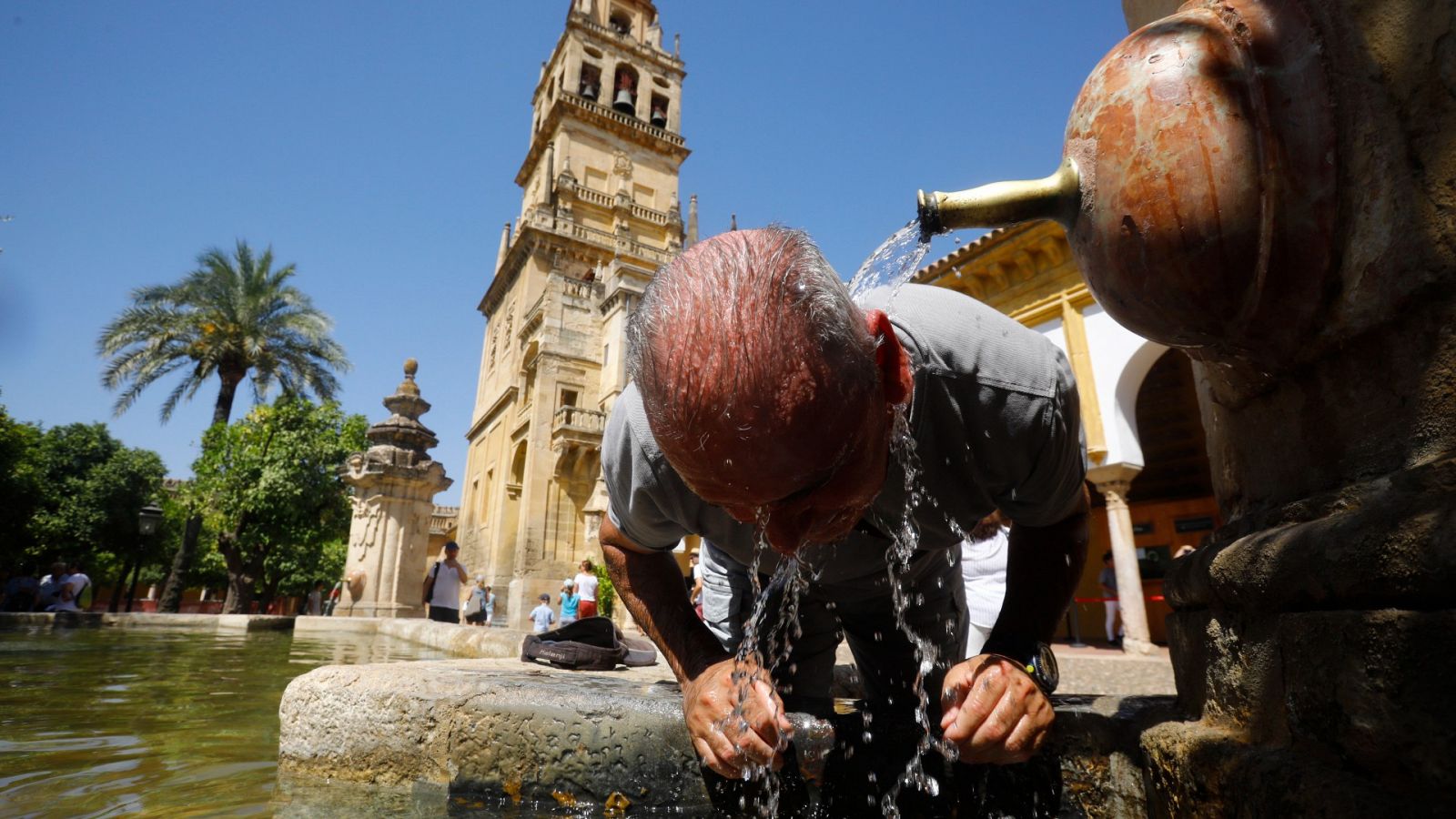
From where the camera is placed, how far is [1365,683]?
32.9 inches

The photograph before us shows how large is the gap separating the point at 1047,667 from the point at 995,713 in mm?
380

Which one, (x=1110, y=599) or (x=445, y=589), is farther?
(x=1110, y=599)

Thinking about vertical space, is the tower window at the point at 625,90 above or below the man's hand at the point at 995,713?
above

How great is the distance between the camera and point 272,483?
22.2 m

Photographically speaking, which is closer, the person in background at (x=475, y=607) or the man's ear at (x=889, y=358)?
the man's ear at (x=889, y=358)

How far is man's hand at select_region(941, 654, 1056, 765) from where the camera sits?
51.1 inches

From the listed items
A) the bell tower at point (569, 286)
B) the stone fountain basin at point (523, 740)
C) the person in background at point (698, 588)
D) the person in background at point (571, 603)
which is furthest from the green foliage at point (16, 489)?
the stone fountain basin at point (523, 740)

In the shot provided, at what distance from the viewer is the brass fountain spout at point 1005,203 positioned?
4.11 ft

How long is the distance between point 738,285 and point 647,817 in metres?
1.34

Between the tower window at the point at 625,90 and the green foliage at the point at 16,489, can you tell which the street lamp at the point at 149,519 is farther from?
the tower window at the point at 625,90

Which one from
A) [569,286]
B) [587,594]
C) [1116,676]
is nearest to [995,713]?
[1116,676]

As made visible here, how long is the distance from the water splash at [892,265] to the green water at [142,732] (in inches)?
76.0

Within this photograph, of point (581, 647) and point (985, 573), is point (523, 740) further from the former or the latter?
point (985, 573)

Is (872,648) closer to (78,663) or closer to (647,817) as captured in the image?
(647,817)
